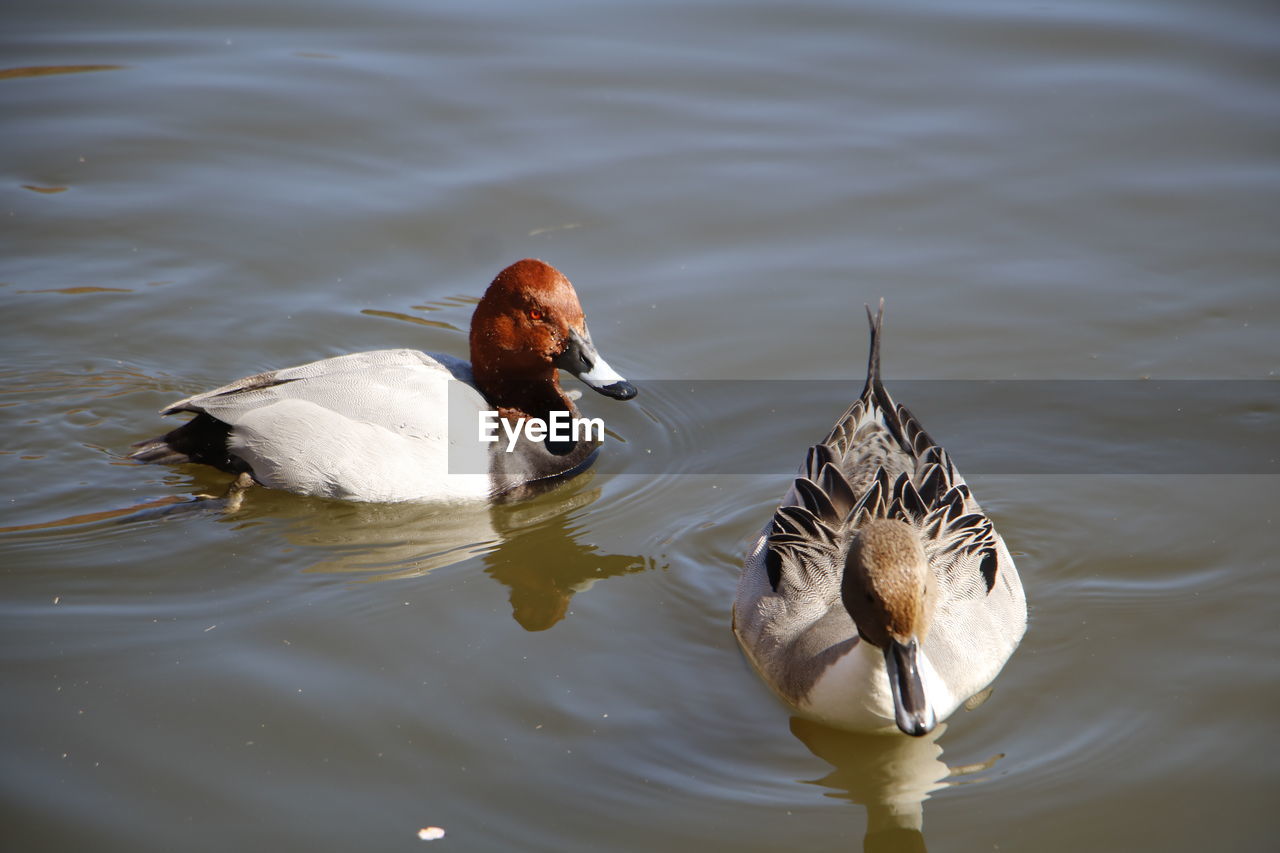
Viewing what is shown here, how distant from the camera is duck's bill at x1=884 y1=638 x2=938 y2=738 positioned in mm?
4184

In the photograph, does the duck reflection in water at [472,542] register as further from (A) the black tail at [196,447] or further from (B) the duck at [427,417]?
(A) the black tail at [196,447]

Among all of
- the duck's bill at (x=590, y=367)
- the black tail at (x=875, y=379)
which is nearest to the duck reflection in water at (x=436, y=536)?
the duck's bill at (x=590, y=367)

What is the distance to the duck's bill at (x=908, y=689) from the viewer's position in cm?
418

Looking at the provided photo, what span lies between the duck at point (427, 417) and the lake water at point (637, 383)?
0.16m

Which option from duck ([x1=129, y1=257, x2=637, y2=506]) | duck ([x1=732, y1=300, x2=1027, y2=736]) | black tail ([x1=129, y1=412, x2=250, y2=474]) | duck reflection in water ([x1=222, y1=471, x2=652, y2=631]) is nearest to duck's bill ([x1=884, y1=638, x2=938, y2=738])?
duck ([x1=732, y1=300, x2=1027, y2=736])

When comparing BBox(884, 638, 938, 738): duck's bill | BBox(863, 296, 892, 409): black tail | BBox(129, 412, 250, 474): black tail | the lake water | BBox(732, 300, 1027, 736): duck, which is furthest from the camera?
BBox(129, 412, 250, 474): black tail

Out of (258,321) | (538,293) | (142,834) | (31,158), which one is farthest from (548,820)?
(31,158)

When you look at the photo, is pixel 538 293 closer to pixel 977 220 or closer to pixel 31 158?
pixel 977 220

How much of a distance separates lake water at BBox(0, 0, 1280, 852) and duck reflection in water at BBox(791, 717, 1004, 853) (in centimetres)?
2

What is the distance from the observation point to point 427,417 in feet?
20.5

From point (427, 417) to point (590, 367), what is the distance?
0.84m

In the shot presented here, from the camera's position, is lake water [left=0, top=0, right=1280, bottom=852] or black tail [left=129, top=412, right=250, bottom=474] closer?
lake water [left=0, top=0, right=1280, bottom=852]

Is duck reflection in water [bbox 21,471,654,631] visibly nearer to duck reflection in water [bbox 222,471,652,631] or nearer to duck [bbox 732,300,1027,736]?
duck reflection in water [bbox 222,471,652,631]

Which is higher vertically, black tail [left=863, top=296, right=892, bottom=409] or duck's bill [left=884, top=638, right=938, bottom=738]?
black tail [left=863, top=296, right=892, bottom=409]
